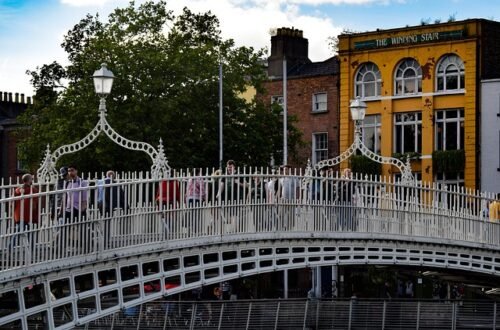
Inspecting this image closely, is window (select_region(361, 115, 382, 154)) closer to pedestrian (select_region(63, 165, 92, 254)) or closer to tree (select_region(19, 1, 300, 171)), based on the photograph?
tree (select_region(19, 1, 300, 171))

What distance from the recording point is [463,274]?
41.2 m

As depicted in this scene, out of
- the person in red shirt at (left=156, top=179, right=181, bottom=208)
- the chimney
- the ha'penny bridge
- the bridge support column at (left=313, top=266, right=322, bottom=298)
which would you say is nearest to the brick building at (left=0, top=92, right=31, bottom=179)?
the chimney

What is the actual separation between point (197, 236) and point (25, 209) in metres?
4.60

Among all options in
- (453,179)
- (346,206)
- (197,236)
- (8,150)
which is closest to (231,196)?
(197,236)

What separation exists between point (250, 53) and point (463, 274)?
20.0m

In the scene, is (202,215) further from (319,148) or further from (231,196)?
(319,148)

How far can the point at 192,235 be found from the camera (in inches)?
1154

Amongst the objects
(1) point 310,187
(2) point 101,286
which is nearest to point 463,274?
(1) point 310,187

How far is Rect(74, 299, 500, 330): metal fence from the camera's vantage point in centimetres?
4369

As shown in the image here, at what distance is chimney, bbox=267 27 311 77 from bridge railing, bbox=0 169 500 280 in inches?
1292

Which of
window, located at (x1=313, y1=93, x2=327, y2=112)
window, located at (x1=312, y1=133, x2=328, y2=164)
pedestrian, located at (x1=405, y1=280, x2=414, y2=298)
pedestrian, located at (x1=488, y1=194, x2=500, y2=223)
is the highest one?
window, located at (x1=313, y1=93, x2=327, y2=112)

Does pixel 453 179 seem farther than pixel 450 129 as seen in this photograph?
No

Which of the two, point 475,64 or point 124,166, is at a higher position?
point 475,64

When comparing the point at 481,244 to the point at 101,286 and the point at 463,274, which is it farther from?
the point at 101,286
